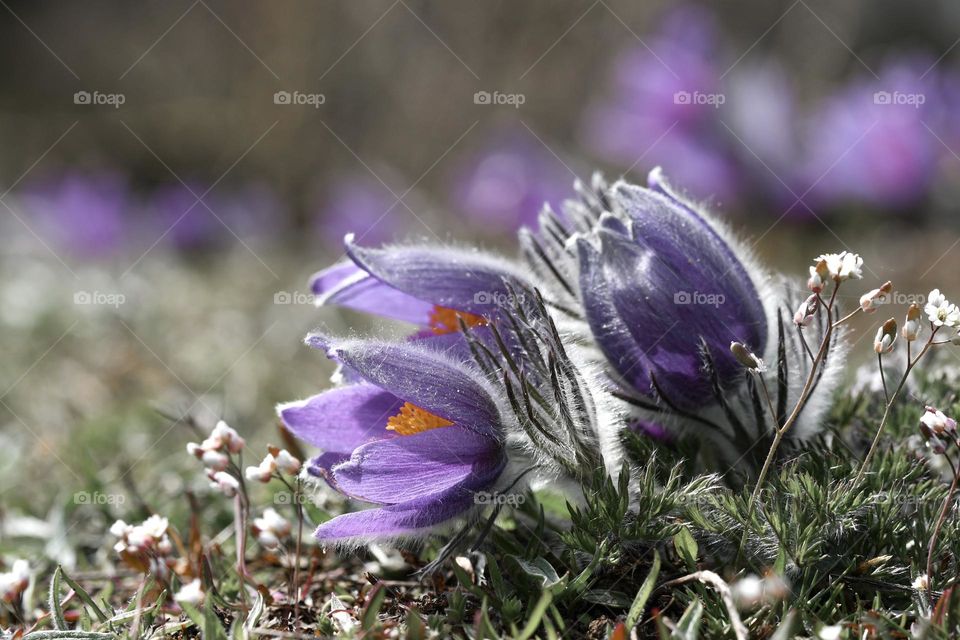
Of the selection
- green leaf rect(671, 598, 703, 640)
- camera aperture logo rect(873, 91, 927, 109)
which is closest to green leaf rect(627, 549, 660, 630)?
green leaf rect(671, 598, 703, 640)

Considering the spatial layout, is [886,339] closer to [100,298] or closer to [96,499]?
[96,499]

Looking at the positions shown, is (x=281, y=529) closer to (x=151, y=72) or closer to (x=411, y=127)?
(x=411, y=127)

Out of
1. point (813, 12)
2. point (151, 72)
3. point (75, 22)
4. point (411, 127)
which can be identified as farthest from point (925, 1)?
point (75, 22)

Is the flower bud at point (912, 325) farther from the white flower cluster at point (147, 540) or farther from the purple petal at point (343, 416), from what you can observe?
the white flower cluster at point (147, 540)

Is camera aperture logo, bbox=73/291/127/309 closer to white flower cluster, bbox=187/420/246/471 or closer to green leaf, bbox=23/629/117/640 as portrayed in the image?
white flower cluster, bbox=187/420/246/471

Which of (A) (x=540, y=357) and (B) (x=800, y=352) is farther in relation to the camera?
(B) (x=800, y=352)

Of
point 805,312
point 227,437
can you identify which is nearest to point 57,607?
point 227,437
